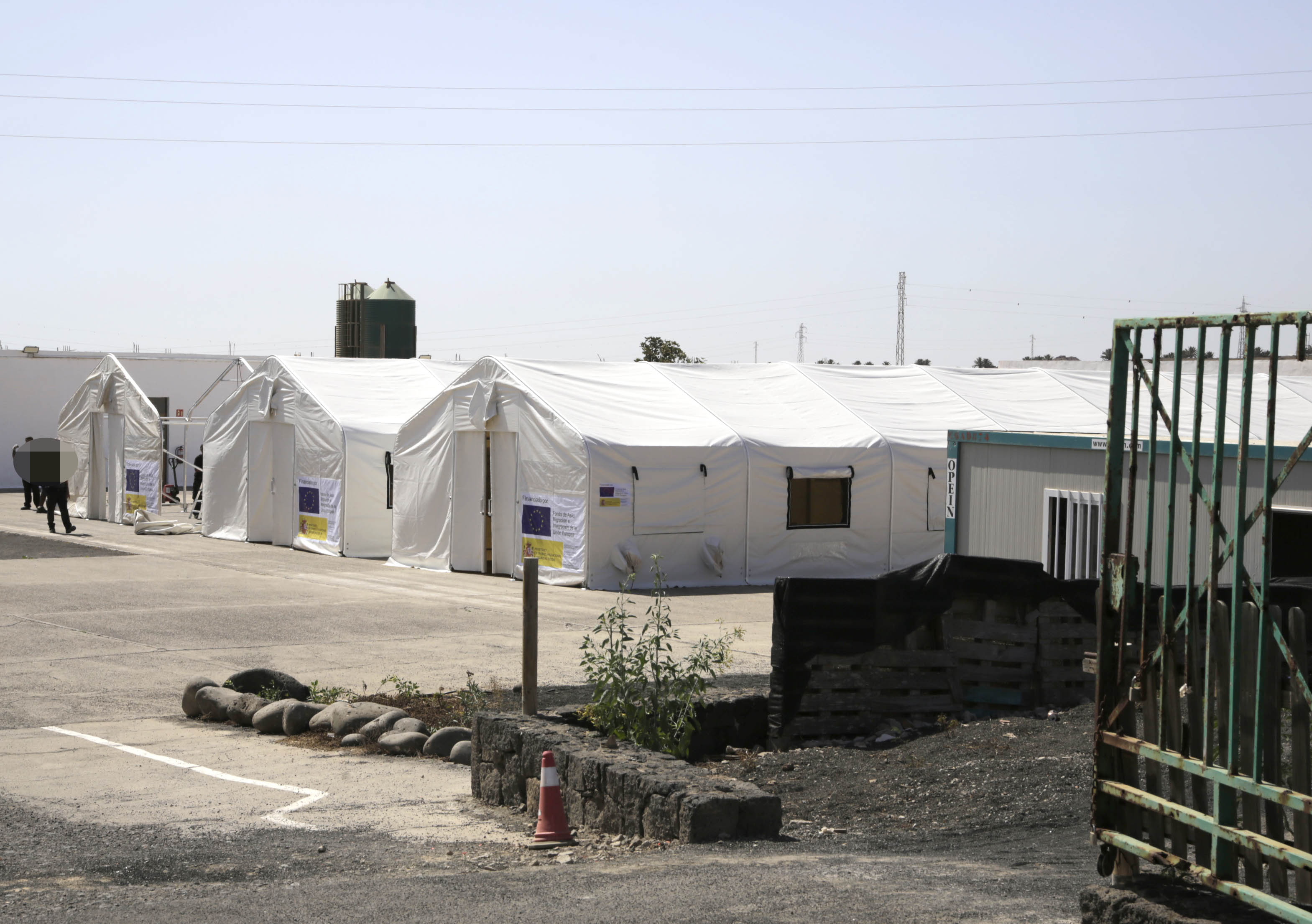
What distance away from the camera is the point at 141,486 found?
105ft

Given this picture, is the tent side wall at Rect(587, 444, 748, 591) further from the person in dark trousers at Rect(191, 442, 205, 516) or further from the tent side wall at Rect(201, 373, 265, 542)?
the person in dark trousers at Rect(191, 442, 205, 516)

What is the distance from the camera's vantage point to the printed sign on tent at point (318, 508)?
84.8 ft

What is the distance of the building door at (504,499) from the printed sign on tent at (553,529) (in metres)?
0.23

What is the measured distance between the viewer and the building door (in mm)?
22625

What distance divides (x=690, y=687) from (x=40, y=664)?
799cm

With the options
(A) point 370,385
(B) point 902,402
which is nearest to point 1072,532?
(B) point 902,402

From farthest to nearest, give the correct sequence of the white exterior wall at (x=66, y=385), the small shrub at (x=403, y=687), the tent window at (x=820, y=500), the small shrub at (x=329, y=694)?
the white exterior wall at (x=66, y=385), the tent window at (x=820, y=500), the small shrub at (x=403, y=687), the small shrub at (x=329, y=694)

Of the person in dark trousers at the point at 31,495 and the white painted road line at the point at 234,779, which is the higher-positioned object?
the person in dark trousers at the point at 31,495

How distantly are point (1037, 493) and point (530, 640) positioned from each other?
26.3ft

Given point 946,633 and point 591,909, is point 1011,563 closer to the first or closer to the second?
point 946,633

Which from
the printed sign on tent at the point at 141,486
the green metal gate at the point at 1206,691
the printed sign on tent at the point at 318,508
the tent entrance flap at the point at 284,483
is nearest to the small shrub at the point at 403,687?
the green metal gate at the point at 1206,691

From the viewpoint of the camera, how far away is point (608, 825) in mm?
7625

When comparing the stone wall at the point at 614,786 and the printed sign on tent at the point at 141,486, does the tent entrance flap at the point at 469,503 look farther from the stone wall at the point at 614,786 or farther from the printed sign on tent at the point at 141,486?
the stone wall at the point at 614,786

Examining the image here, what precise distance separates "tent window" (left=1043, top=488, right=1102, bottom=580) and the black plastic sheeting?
3876 mm
